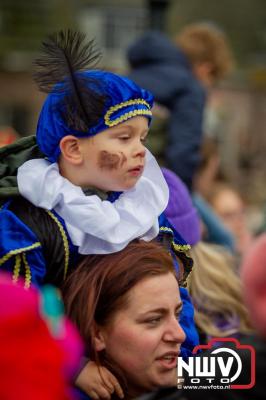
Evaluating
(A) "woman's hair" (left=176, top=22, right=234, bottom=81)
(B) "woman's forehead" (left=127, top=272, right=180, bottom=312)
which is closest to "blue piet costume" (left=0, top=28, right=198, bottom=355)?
(B) "woman's forehead" (left=127, top=272, right=180, bottom=312)

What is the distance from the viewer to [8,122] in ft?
48.7

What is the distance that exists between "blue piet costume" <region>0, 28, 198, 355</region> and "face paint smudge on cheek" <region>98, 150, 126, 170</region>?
0.06 metres

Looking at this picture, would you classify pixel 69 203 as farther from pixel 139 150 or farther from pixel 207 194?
pixel 207 194

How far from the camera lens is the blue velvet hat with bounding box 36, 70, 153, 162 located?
2.31 m

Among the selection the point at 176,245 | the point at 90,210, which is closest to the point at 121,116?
the point at 90,210

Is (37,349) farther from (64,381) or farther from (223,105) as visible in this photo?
(223,105)

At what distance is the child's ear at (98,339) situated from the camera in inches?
87.0

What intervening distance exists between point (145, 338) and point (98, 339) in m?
0.13

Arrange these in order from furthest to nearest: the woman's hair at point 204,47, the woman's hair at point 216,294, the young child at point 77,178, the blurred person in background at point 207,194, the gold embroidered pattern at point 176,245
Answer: the woman's hair at point 204,47
the blurred person in background at point 207,194
the woman's hair at point 216,294
the gold embroidered pattern at point 176,245
the young child at point 77,178

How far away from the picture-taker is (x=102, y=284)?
2.22 metres

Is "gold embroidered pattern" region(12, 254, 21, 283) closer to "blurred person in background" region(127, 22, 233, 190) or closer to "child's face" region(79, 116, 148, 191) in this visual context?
"child's face" region(79, 116, 148, 191)

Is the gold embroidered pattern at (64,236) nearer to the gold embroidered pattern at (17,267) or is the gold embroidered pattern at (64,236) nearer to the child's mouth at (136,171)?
the gold embroidered pattern at (17,267)

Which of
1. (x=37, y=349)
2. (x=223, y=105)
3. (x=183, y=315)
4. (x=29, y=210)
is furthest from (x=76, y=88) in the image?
(x=223, y=105)

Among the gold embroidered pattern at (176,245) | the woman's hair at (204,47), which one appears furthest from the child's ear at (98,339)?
the woman's hair at (204,47)
